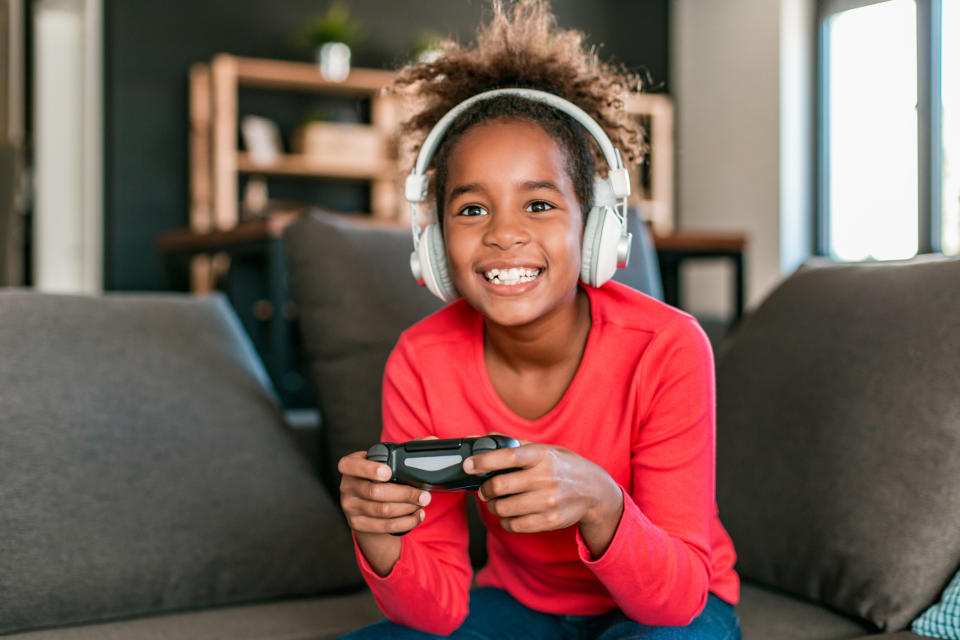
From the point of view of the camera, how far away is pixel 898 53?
460cm

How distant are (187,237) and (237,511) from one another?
1767 millimetres

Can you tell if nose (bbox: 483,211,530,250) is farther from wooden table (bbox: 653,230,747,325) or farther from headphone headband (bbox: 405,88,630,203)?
wooden table (bbox: 653,230,747,325)

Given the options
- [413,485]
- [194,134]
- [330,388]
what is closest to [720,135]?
[194,134]

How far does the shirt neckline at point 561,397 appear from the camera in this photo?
1039 mm

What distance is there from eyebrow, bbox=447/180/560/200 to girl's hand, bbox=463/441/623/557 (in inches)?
12.9

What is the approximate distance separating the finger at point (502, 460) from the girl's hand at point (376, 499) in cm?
8

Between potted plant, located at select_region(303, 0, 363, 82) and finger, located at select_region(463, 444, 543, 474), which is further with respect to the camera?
potted plant, located at select_region(303, 0, 363, 82)

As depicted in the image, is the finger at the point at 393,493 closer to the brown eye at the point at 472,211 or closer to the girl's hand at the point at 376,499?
the girl's hand at the point at 376,499

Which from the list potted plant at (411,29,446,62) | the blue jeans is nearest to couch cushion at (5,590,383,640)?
the blue jeans

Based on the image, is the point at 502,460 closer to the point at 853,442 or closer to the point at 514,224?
the point at 514,224

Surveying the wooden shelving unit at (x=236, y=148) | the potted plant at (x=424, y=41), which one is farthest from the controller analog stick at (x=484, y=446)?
the potted plant at (x=424, y=41)

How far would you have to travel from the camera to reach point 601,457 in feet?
3.35

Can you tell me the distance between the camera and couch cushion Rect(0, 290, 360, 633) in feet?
3.77

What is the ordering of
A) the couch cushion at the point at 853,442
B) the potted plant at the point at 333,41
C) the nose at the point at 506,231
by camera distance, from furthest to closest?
the potted plant at the point at 333,41 → the couch cushion at the point at 853,442 → the nose at the point at 506,231
